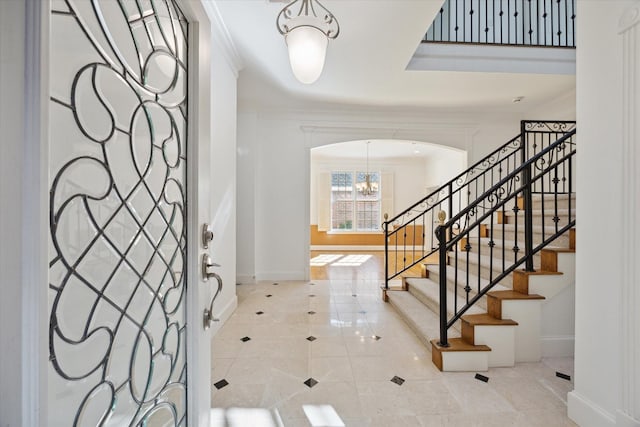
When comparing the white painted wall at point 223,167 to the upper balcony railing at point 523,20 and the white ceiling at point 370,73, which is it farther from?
the upper balcony railing at point 523,20

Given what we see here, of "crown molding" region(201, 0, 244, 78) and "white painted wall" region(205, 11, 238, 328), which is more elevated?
"crown molding" region(201, 0, 244, 78)

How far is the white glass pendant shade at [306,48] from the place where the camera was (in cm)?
139

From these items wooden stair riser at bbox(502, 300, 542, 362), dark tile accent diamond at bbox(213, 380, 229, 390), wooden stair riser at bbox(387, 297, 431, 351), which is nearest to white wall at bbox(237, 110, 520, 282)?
wooden stair riser at bbox(387, 297, 431, 351)

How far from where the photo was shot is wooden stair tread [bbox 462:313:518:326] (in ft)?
6.79

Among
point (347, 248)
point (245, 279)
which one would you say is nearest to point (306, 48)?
point (245, 279)

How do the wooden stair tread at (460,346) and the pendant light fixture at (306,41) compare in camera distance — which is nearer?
the pendant light fixture at (306,41)

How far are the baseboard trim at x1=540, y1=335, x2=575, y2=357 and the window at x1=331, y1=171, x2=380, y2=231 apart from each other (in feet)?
22.1

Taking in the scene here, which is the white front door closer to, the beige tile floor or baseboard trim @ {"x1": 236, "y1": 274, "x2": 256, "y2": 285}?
the beige tile floor
